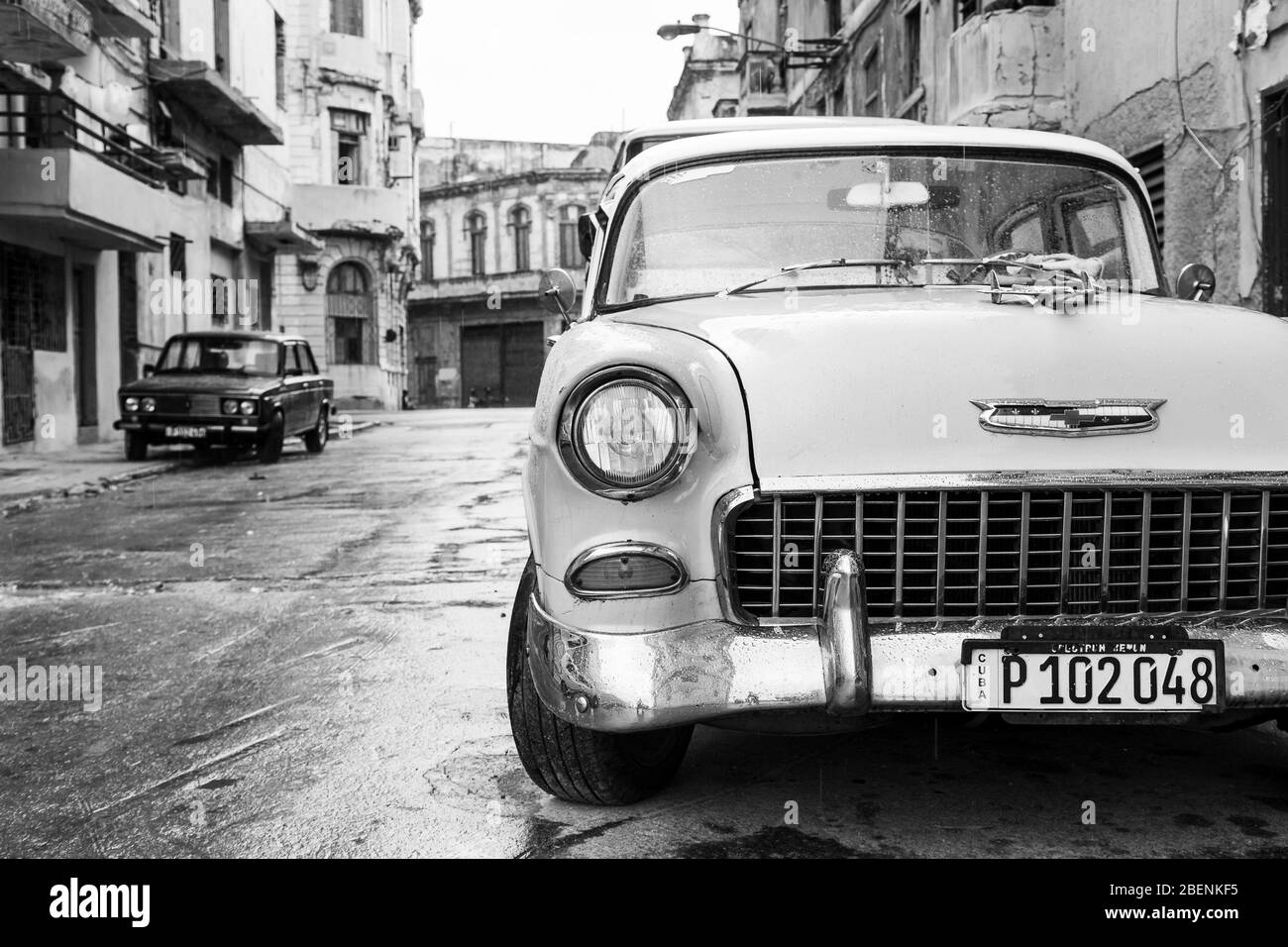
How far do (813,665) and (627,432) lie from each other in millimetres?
605

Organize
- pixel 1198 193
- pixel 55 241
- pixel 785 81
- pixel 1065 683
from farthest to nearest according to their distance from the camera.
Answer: pixel 785 81, pixel 55 241, pixel 1198 193, pixel 1065 683

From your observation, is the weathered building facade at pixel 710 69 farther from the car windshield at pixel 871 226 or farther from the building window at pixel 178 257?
the car windshield at pixel 871 226

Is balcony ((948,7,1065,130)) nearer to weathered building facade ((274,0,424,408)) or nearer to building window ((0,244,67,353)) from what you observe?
building window ((0,244,67,353))

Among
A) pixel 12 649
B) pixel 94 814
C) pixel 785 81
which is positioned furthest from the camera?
pixel 785 81

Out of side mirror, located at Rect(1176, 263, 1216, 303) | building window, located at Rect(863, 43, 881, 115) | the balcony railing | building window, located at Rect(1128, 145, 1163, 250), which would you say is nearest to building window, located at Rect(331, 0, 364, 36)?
building window, located at Rect(863, 43, 881, 115)

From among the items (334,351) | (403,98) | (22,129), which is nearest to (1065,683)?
(22,129)

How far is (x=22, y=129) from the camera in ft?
55.3

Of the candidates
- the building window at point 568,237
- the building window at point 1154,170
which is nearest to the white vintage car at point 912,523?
the building window at point 1154,170

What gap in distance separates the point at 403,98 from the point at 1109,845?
41.1 metres

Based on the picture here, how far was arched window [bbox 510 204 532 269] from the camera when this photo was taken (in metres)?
Result: 51.6

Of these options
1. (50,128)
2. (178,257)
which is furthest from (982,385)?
(178,257)

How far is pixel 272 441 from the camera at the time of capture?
49.1 ft

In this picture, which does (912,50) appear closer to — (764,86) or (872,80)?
(872,80)

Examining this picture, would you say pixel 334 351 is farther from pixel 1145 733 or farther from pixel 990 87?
pixel 1145 733
